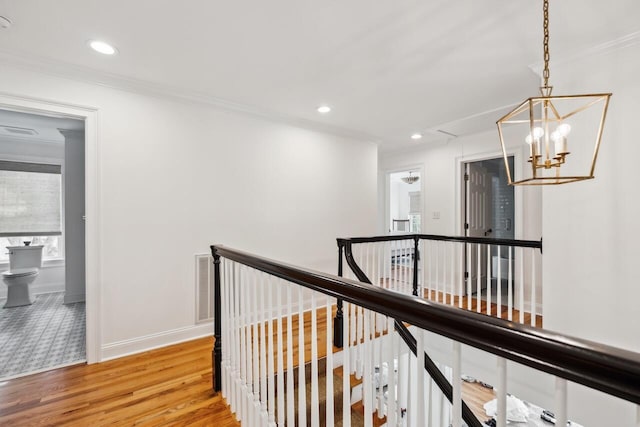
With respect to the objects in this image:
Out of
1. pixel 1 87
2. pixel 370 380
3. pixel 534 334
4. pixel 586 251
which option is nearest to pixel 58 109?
pixel 1 87

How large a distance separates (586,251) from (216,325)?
106 inches

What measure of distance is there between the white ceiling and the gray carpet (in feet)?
7.68

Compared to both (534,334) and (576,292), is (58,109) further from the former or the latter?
(576,292)

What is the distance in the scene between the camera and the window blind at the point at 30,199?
4.31 metres

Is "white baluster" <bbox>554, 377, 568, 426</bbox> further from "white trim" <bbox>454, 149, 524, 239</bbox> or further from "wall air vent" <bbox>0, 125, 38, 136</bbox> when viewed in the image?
"wall air vent" <bbox>0, 125, 38, 136</bbox>

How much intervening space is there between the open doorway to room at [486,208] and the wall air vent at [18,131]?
20.2 ft

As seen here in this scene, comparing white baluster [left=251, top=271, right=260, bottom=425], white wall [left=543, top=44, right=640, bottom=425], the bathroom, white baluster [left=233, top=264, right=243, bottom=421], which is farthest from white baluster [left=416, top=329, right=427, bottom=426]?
the bathroom

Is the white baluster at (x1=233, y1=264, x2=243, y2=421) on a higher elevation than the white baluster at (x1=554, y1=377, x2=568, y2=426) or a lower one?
lower

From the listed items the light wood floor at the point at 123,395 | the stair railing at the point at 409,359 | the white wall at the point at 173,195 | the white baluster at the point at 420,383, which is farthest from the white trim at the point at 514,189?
the white baluster at the point at 420,383

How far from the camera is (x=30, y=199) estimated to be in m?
4.45

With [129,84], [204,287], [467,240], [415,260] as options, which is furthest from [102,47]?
[467,240]

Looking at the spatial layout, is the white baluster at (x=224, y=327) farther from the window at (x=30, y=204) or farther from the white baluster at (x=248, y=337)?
the window at (x=30, y=204)

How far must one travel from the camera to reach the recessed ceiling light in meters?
2.00

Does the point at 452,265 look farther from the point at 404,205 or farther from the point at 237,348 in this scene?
the point at 404,205
